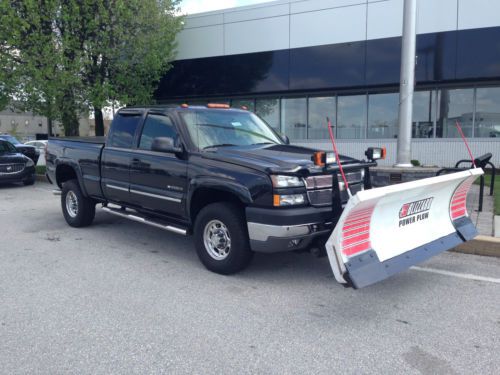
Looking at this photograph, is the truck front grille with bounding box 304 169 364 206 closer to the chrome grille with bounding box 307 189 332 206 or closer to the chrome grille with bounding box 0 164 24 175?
the chrome grille with bounding box 307 189 332 206

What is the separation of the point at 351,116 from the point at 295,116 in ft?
7.63

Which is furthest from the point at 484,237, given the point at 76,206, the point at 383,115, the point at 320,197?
the point at 383,115

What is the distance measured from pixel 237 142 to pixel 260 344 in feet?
9.06

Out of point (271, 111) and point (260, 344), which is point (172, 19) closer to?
point (271, 111)

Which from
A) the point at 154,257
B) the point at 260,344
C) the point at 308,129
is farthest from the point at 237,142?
the point at 308,129

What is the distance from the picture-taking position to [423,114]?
1534 cm

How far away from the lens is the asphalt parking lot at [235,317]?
296cm

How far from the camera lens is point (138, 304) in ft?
12.9

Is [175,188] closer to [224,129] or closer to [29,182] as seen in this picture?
[224,129]

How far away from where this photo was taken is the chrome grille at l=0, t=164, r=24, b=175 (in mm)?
12435

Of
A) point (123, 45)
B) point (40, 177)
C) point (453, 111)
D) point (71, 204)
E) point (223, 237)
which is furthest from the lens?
point (453, 111)

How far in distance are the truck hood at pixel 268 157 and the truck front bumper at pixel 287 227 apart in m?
0.42

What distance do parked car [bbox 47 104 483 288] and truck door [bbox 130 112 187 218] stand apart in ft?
0.04

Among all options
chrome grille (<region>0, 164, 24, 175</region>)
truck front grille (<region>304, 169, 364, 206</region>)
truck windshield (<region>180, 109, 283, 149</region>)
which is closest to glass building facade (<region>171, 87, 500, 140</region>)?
chrome grille (<region>0, 164, 24, 175</region>)
